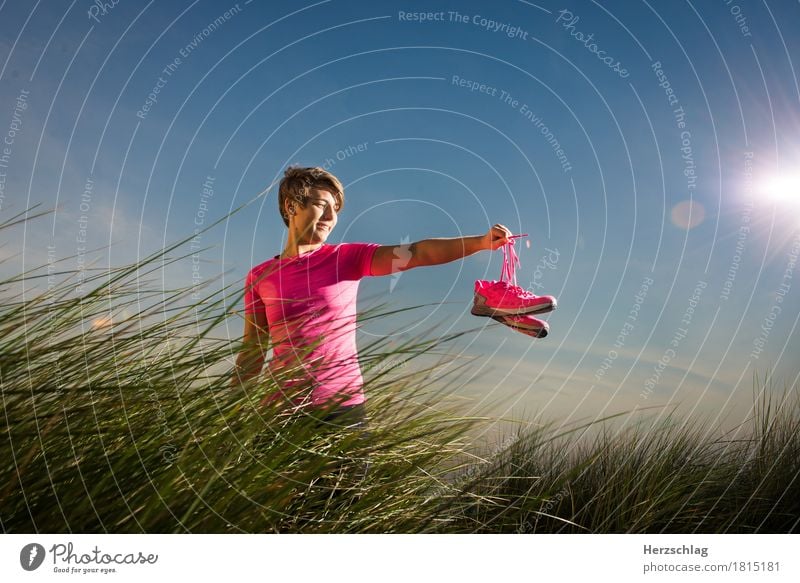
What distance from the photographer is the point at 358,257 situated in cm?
301

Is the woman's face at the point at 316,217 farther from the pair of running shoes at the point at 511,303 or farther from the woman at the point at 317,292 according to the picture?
the pair of running shoes at the point at 511,303

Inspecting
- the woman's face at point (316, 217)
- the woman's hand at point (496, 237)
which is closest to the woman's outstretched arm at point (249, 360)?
→ the woman's face at point (316, 217)

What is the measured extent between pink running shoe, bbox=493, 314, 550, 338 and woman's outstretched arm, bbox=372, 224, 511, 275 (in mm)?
388

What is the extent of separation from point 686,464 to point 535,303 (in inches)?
64.6

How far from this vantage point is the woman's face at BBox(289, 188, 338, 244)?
3.21 metres

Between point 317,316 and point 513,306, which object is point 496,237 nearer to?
point 513,306

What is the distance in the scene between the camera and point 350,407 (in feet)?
8.24

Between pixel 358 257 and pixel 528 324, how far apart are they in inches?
33.7

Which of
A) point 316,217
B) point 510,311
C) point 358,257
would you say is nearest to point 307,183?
point 316,217

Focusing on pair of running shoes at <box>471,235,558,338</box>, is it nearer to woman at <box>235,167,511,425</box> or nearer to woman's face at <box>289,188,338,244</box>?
woman at <box>235,167,511,425</box>

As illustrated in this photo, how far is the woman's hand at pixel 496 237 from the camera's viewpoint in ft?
8.44
